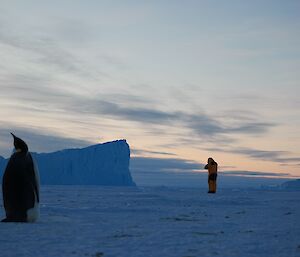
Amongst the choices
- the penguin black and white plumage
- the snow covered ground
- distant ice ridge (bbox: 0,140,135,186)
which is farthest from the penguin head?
distant ice ridge (bbox: 0,140,135,186)

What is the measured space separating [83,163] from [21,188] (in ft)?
176

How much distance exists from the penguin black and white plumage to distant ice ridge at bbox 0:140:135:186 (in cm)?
A: 5220

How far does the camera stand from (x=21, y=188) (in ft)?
39.1

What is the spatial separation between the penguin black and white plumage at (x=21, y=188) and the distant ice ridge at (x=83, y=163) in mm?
52202

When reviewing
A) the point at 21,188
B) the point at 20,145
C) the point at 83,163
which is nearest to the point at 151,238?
the point at 21,188

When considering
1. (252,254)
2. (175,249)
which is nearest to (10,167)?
(175,249)

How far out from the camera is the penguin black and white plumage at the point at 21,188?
11.8 metres

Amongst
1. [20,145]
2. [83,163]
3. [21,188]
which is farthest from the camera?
[83,163]

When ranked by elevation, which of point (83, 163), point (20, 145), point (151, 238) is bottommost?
point (151, 238)

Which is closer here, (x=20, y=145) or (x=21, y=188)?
(x=21, y=188)

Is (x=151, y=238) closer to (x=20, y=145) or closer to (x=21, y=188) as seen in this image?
(x=21, y=188)

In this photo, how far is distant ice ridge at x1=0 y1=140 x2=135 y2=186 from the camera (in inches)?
2532

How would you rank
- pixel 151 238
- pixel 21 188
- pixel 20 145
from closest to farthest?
pixel 151 238 < pixel 21 188 < pixel 20 145

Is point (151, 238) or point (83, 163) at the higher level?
point (83, 163)
